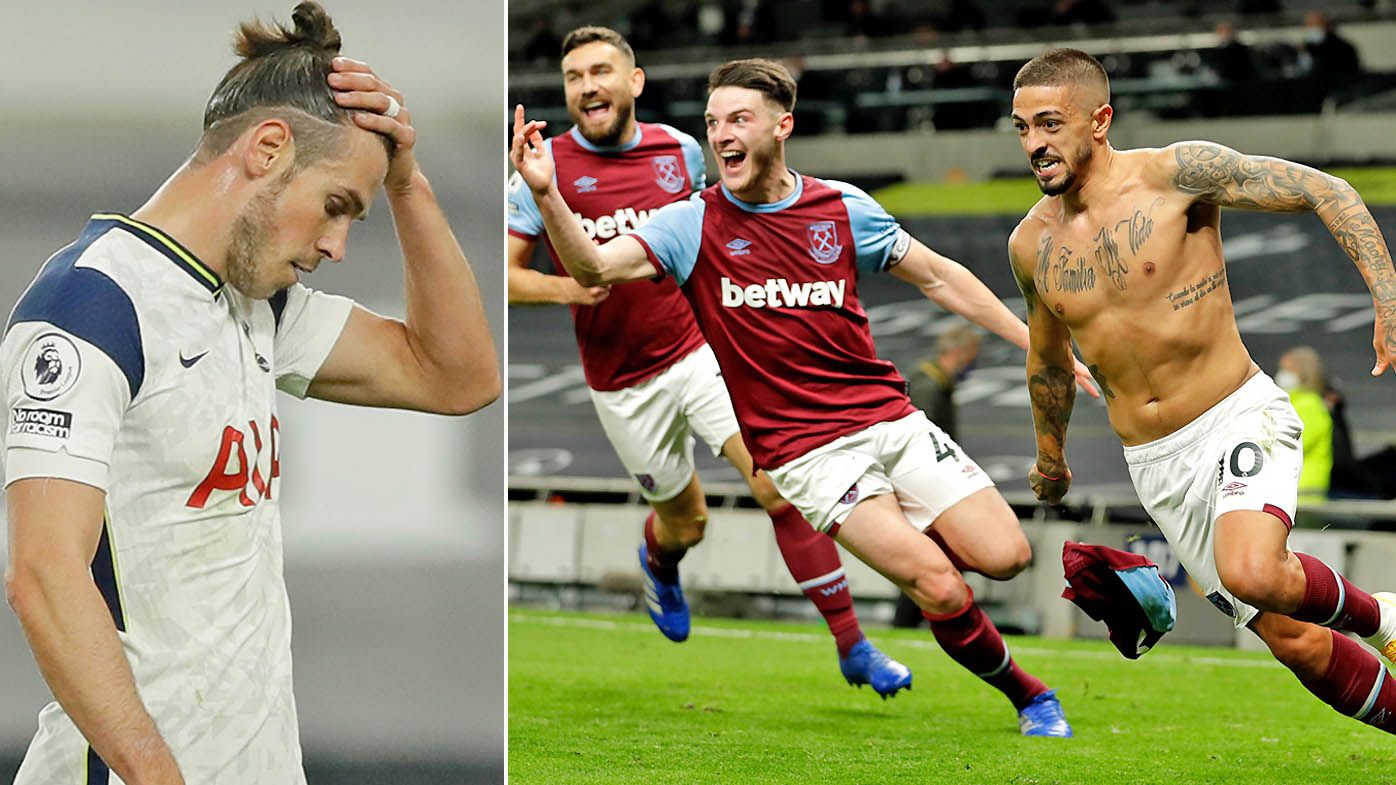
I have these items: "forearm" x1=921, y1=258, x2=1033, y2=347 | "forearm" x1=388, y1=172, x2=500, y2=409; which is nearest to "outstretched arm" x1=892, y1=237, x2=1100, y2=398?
"forearm" x1=921, y1=258, x2=1033, y2=347

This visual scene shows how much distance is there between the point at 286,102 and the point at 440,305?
0.42 m

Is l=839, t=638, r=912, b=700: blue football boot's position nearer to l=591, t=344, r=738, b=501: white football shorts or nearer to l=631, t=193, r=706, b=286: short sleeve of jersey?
l=591, t=344, r=738, b=501: white football shorts

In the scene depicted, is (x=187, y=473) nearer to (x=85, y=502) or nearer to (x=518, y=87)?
(x=85, y=502)

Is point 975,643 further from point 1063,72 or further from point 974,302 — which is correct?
point 1063,72

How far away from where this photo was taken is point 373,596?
9.44ft

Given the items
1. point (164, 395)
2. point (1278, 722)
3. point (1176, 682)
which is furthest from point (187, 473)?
point (1176, 682)

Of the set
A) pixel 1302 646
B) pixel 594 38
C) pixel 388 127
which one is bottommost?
pixel 1302 646

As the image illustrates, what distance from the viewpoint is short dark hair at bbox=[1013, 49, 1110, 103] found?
4.32 meters

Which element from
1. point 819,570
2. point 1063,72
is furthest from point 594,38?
point 1063,72

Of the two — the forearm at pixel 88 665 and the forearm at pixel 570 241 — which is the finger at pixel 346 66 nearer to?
the forearm at pixel 88 665

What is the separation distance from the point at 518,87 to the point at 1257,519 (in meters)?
16.5

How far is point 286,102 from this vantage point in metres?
2.30

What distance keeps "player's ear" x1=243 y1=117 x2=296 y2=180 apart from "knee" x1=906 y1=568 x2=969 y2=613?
10.5ft

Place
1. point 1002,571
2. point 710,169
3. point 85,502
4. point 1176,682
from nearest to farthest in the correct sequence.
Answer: point 85,502
point 1002,571
point 1176,682
point 710,169
